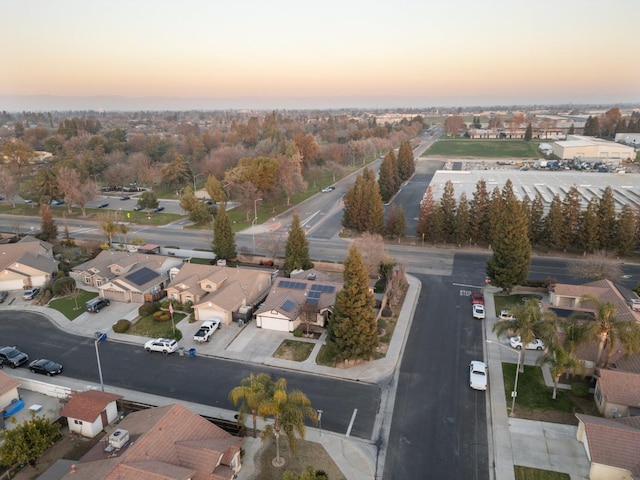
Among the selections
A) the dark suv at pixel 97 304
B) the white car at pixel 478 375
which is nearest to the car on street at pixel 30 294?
the dark suv at pixel 97 304

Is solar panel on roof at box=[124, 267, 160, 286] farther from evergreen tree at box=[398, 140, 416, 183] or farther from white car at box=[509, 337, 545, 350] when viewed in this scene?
evergreen tree at box=[398, 140, 416, 183]

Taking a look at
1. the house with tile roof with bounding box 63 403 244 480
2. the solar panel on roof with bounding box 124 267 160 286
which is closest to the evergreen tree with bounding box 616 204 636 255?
the house with tile roof with bounding box 63 403 244 480

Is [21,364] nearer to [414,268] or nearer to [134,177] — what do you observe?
[414,268]

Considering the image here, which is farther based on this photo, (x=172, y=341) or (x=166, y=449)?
(x=172, y=341)

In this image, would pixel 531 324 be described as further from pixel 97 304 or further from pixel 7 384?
pixel 97 304

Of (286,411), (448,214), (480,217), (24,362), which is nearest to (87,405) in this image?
(24,362)

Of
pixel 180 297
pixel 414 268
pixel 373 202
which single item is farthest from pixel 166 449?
pixel 373 202
